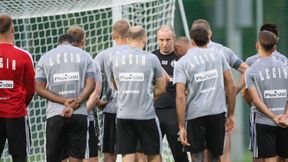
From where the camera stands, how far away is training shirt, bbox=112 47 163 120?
11.8 m

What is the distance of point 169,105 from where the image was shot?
13250 millimetres

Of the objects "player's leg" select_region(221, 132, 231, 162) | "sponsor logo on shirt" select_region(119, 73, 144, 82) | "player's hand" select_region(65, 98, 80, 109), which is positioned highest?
"sponsor logo on shirt" select_region(119, 73, 144, 82)

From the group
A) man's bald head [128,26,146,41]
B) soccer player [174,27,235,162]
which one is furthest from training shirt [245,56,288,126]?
man's bald head [128,26,146,41]

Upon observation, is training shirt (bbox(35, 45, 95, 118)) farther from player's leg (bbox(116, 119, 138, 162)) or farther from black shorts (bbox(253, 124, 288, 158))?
black shorts (bbox(253, 124, 288, 158))

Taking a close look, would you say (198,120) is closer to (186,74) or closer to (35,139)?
(186,74)

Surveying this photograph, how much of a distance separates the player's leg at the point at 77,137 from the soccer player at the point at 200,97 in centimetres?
131

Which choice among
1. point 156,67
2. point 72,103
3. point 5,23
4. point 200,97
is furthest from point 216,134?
point 5,23

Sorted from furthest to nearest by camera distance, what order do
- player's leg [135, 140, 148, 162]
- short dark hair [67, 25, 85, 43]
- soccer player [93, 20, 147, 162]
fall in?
1. soccer player [93, 20, 147, 162]
2. short dark hair [67, 25, 85, 43]
3. player's leg [135, 140, 148, 162]

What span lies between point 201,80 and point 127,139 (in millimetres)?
1194

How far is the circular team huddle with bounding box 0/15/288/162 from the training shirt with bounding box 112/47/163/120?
0.04ft

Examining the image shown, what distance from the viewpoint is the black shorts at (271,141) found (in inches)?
464

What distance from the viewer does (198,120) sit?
11523 mm

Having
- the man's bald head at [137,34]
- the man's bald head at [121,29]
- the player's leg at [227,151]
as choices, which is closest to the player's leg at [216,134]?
the player's leg at [227,151]

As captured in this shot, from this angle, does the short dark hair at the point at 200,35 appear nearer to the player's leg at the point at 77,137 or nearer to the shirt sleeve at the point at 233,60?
the shirt sleeve at the point at 233,60
